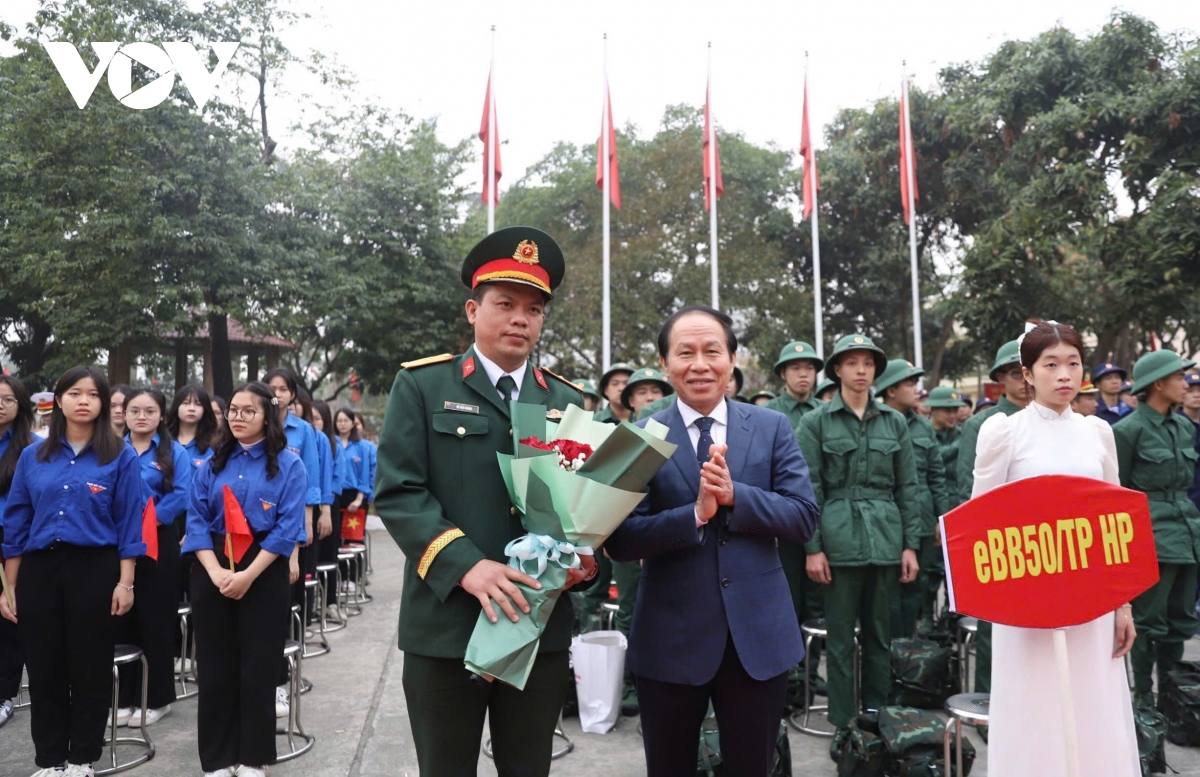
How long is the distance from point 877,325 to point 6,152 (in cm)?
1619

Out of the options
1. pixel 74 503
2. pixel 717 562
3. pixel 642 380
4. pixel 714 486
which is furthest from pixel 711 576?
pixel 642 380

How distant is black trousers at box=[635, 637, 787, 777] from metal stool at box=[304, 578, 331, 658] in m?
4.16

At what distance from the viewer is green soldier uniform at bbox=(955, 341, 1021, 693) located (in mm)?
4125

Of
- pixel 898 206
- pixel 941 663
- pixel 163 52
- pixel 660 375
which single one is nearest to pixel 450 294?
pixel 163 52

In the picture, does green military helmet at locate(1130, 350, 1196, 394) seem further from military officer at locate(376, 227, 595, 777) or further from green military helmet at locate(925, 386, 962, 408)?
military officer at locate(376, 227, 595, 777)

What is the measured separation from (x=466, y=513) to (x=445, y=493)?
0.23 feet

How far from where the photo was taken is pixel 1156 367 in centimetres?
450

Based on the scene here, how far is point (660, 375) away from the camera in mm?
6000

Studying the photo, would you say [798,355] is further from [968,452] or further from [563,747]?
[563,747]

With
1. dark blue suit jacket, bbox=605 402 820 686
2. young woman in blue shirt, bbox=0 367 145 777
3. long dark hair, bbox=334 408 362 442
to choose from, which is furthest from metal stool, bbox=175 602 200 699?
dark blue suit jacket, bbox=605 402 820 686

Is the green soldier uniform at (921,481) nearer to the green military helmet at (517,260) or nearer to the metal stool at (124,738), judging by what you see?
the green military helmet at (517,260)

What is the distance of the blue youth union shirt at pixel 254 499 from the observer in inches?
144

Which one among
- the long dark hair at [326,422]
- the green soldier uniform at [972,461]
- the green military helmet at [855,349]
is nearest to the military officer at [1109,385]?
the green soldier uniform at [972,461]

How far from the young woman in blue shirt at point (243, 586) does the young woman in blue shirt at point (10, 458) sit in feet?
3.79
